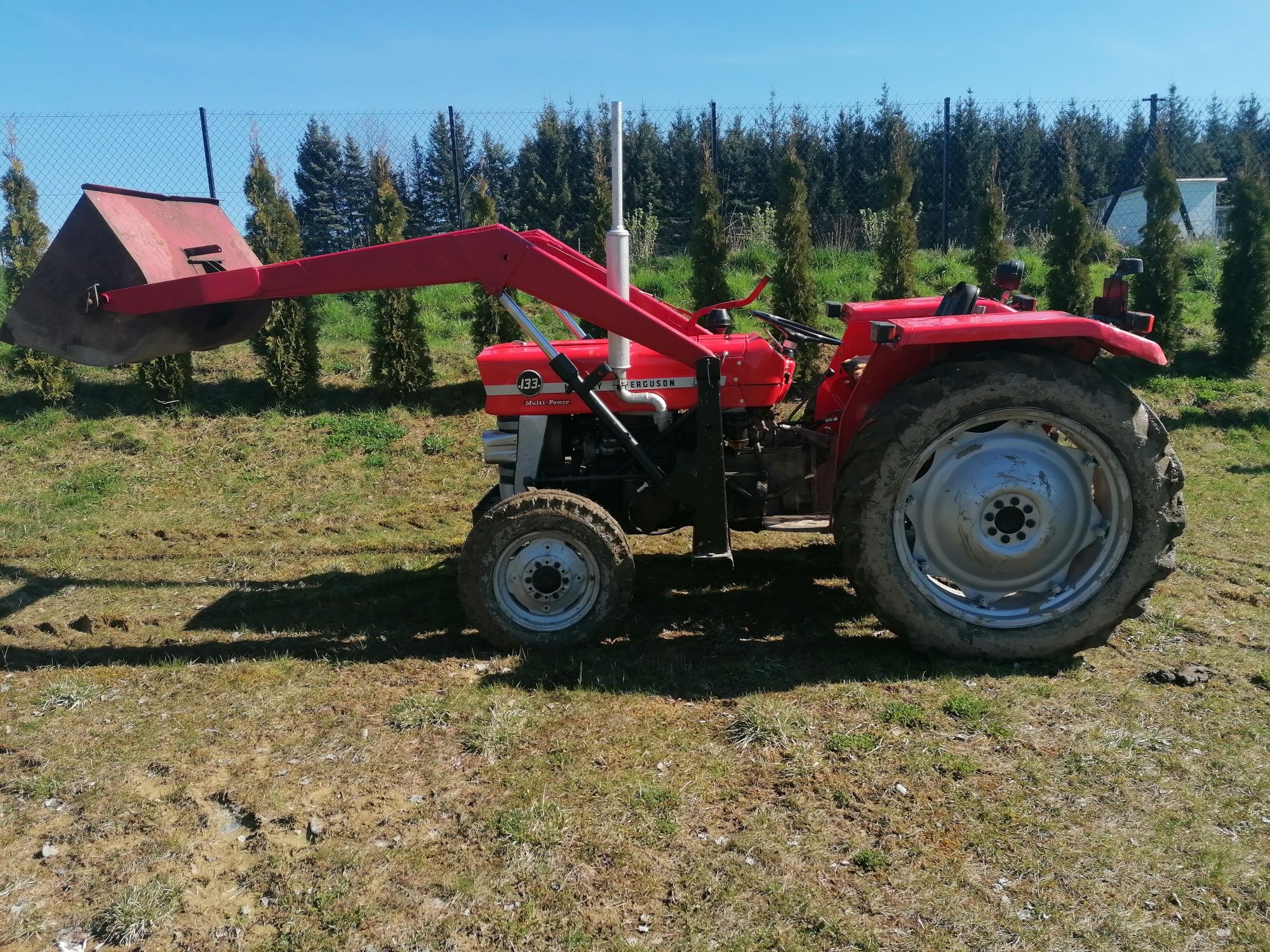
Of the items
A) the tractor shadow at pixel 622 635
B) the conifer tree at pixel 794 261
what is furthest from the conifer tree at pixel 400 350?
the tractor shadow at pixel 622 635

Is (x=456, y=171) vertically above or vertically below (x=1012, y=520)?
above

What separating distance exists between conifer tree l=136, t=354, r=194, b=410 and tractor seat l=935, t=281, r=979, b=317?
25.1 feet

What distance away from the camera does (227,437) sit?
864 cm

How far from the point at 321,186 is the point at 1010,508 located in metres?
18.2

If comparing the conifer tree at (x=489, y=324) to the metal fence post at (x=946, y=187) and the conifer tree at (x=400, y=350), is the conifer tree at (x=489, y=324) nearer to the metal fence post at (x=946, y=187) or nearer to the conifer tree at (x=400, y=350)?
the conifer tree at (x=400, y=350)

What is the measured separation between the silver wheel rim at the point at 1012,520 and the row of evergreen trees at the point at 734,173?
10.2m

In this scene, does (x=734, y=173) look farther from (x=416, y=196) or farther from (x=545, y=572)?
(x=545, y=572)

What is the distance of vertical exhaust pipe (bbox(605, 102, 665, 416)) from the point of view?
3.84 metres

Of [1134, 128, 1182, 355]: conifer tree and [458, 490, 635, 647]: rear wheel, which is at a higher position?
[1134, 128, 1182, 355]: conifer tree

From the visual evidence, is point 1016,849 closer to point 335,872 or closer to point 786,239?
point 335,872

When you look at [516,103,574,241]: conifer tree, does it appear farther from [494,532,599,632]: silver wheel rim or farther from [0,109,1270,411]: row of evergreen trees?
[494,532,599,632]: silver wheel rim

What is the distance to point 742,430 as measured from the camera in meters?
4.54

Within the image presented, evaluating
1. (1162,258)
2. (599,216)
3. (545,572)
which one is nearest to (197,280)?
(545,572)

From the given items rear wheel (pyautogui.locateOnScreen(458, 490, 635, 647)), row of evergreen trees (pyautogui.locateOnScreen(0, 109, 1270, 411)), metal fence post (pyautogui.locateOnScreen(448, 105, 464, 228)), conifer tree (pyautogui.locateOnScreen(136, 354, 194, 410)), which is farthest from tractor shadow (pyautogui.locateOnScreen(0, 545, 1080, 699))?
metal fence post (pyautogui.locateOnScreen(448, 105, 464, 228))
